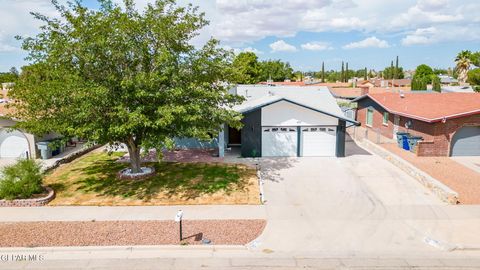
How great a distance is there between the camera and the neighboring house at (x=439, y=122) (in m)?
19.7

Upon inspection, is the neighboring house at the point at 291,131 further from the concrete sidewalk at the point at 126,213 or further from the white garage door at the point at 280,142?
the concrete sidewalk at the point at 126,213

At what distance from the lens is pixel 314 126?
20047 mm

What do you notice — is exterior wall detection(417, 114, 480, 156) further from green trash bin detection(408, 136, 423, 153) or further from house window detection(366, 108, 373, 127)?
house window detection(366, 108, 373, 127)

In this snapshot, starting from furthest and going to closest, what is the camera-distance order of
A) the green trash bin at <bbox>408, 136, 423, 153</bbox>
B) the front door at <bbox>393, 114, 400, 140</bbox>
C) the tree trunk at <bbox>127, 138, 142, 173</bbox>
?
1. the front door at <bbox>393, 114, 400, 140</bbox>
2. the green trash bin at <bbox>408, 136, 423, 153</bbox>
3. the tree trunk at <bbox>127, 138, 142, 173</bbox>

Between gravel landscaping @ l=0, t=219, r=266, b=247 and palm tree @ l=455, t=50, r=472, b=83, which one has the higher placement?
palm tree @ l=455, t=50, r=472, b=83

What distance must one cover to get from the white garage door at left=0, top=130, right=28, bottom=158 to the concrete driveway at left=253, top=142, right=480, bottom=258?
14618 millimetres

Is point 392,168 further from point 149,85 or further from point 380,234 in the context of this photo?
point 149,85

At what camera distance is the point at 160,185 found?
15.2 m

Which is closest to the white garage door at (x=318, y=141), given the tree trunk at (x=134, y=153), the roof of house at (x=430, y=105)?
the roof of house at (x=430, y=105)

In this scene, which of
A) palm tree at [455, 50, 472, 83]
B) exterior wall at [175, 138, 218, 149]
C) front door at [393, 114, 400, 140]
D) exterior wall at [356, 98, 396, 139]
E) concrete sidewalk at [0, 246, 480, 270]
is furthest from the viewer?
palm tree at [455, 50, 472, 83]

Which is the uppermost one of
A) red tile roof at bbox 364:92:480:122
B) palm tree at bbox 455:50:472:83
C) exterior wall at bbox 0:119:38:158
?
palm tree at bbox 455:50:472:83

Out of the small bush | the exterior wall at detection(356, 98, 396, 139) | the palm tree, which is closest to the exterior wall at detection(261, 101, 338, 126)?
the exterior wall at detection(356, 98, 396, 139)

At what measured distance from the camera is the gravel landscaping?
10.1m

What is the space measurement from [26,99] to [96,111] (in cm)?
275
